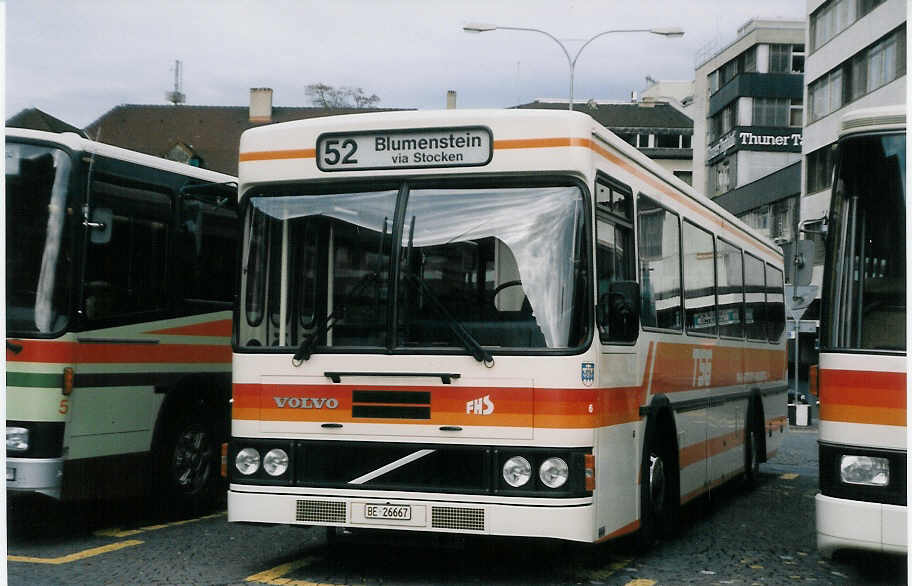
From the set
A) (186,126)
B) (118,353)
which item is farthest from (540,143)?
(186,126)

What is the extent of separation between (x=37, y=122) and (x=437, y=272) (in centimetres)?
382

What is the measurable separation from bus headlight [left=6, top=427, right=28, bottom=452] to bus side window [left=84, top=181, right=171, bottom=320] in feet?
3.38

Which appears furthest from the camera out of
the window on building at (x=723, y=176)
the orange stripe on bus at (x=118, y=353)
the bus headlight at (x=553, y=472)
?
the window on building at (x=723, y=176)

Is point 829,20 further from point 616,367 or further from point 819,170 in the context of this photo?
point 616,367

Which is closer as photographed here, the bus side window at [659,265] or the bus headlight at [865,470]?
the bus headlight at [865,470]

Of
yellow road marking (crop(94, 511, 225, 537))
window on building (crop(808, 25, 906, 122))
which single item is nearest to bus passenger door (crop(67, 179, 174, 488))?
yellow road marking (crop(94, 511, 225, 537))

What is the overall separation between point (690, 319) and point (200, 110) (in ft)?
225

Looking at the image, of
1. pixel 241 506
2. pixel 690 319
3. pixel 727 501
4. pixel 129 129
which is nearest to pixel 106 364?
pixel 241 506

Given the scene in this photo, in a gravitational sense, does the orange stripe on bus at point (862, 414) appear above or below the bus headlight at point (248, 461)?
above

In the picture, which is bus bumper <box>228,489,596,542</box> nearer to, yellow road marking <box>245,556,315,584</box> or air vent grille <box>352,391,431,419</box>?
yellow road marking <box>245,556,315,584</box>

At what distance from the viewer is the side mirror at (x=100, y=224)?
955 cm

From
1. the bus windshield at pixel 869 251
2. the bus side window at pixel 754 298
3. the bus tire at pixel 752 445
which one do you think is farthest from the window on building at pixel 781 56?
the bus windshield at pixel 869 251

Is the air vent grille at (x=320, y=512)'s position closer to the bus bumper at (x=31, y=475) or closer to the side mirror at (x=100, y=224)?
the bus bumper at (x=31, y=475)

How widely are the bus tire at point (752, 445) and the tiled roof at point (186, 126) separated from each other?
2360 inches
